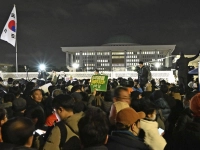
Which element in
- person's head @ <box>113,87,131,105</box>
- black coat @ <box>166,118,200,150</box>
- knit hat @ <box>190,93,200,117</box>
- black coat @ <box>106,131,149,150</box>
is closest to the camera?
black coat @ <box>166,118,200,150</box>

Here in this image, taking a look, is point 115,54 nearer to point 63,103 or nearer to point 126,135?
point 63,103

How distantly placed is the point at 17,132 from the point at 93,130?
2.11 ft

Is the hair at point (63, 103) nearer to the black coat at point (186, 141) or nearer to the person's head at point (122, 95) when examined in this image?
the person's head at point (122, 95)

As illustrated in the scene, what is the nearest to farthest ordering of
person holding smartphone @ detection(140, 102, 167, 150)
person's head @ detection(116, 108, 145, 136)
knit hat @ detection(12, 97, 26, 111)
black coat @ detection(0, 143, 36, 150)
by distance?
black coat @ detection(0, 143, 36, 150) < person's head @ detection(116, 108, 145, 136) < person holding smartphone @ detection(140, 102, 167, 150) < knit hat @ detection(12, 97, 26, 111)

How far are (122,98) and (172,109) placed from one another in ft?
6.33

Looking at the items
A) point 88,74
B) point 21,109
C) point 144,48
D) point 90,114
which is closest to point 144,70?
point 21,109

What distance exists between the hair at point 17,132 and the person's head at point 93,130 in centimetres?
46

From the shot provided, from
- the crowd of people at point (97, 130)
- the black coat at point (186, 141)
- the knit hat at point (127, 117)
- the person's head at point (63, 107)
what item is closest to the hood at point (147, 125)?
the crowd of people at point (97, 130)

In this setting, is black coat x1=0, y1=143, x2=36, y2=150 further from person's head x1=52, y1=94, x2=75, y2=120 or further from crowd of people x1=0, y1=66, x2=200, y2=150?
person's head x1=52, y1=94, x2=75, y2=120

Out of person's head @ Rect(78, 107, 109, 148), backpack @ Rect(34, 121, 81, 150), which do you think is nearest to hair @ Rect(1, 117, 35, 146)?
person's head @ Rect(78, 107, 109, 148)

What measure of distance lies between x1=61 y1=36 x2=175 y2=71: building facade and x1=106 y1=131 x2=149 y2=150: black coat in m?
70.8

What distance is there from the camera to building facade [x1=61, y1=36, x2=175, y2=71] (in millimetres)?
76694

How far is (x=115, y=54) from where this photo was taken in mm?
83250

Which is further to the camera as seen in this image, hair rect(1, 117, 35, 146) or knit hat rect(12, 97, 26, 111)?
knit hat rect(12, 97, 26, 111)
